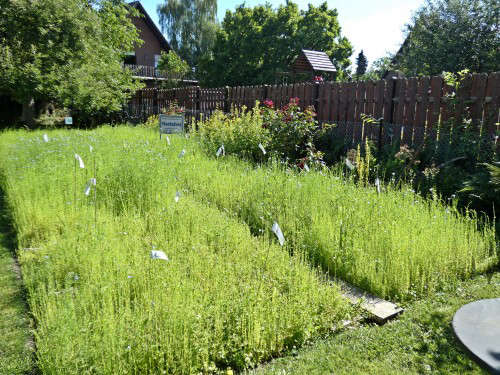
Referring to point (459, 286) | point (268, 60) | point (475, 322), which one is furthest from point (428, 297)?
point (268, 60)

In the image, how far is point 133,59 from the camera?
34156 millimetres

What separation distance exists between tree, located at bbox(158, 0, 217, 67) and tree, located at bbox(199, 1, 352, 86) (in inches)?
300

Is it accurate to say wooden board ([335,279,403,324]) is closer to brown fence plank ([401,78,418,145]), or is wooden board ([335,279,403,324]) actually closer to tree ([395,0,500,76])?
brown fence plank ([401,78,418,145])

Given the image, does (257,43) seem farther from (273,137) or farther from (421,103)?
(421,103)

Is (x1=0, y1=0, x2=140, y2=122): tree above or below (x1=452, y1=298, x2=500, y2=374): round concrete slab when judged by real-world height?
above

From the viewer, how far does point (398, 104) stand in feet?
25.3

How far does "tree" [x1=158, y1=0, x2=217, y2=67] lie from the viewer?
39.6 meters

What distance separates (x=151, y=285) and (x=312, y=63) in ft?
52.2

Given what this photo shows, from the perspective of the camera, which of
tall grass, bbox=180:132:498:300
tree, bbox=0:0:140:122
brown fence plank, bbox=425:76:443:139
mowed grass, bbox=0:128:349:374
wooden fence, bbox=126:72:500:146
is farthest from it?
tree, bbox=0:0:140:122

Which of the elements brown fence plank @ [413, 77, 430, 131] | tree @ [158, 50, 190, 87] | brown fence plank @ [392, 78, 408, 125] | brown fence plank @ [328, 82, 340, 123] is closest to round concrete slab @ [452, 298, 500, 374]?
brown fence plank @ [413, 77, 430, 131]

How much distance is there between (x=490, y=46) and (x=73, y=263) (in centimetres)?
2020

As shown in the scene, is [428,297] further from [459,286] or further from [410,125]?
[410,125]

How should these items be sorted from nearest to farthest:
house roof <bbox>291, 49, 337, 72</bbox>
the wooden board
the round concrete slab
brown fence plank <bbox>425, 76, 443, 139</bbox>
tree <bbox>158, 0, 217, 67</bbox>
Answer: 1. the round concrete slab
2. the wooden board
3. brown fence plank <bbox>425, 76, 443, 139</bbox>
4. house roof <bbox>291, 49, 337, 72</bbox>
5. tree <bbox>158, 0, 217, 67</bbox>

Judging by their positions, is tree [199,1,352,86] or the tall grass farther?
tree [199,1,352,86]
